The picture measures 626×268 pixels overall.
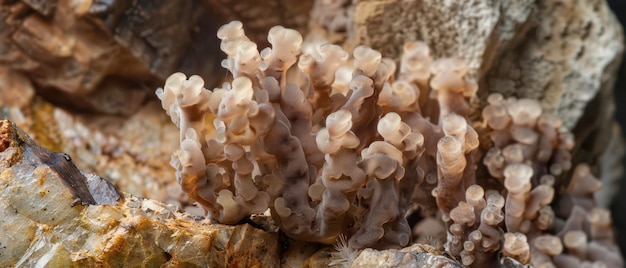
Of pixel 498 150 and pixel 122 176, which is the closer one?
pixel 498 150

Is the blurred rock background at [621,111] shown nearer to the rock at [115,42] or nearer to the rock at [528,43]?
the rock at [528,43]

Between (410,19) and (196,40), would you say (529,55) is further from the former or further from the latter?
(196,40)

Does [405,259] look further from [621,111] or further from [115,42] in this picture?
[621,111]

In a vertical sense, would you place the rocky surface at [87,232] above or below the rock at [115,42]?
above

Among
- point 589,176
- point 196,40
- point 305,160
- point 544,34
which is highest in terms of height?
point 305,160

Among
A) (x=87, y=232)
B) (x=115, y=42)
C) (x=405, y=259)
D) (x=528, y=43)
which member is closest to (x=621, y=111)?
(x=528, y=43)

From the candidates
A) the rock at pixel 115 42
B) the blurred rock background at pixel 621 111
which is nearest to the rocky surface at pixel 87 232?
the rock at pixel 115 42

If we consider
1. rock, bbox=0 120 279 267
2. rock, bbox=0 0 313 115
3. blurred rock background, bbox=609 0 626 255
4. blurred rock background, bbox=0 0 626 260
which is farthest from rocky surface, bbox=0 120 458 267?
blurred rock background, bbox=609 0 626 255

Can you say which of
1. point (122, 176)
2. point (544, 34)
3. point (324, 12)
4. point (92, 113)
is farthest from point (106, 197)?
point (544, 34)
